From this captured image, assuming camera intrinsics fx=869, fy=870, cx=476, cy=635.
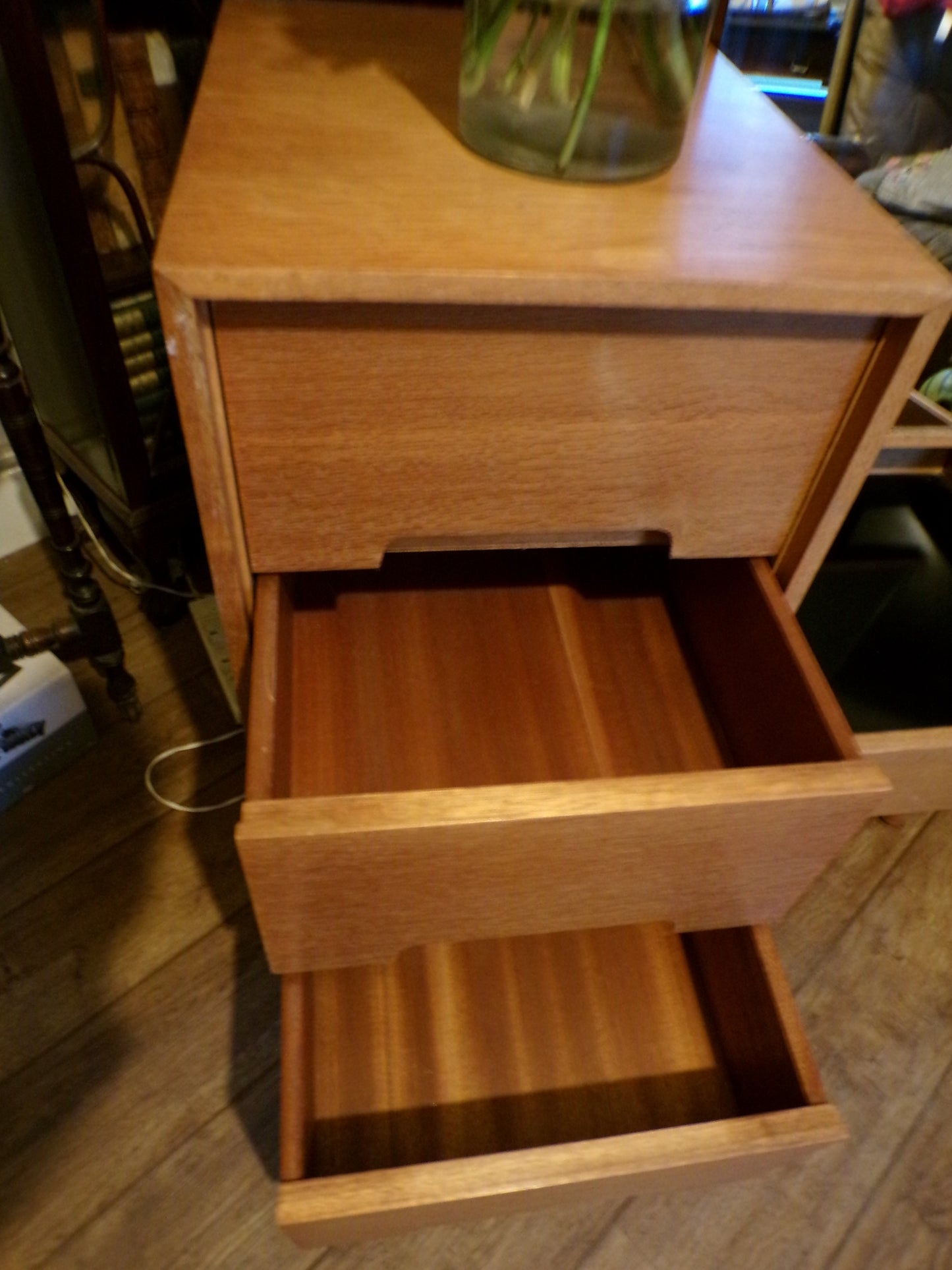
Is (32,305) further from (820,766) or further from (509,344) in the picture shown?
(820,766)

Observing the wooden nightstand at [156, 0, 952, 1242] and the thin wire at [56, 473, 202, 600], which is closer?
the wooden nightstand at [156, 0, 952, 1242]

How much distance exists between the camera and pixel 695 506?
0.59m

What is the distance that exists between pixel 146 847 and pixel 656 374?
0.73 metres

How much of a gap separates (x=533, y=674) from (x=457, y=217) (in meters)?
0.39

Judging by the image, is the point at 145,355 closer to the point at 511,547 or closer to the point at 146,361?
the point at 146,361

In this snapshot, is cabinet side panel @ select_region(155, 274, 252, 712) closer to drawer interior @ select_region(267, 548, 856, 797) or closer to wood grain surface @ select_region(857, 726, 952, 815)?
drawer interior @ select_region(267, 548, 856, 797)

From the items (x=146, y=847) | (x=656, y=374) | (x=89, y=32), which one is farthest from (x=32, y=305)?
(x=656, y=374)

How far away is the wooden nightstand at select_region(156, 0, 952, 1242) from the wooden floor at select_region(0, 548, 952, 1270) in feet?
0.49

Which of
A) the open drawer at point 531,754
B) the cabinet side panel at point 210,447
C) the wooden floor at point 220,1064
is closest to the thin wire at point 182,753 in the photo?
the wooden floor at point 220,1064

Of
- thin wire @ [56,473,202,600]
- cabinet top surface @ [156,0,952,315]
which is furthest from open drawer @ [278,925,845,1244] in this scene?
thin wire @ [56,473,202,600]

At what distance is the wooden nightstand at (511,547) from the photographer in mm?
466

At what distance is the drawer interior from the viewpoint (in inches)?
26.2

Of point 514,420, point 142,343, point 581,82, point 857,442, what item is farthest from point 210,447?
point 142,343

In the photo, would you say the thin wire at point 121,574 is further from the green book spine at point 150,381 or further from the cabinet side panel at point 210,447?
the cabinet side panel at point 210,447
